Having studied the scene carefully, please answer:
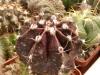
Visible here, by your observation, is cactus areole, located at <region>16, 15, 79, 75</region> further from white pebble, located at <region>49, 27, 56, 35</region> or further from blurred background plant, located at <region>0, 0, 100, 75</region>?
blurred background plant, located at <region>0, 0, 100, 75</region>

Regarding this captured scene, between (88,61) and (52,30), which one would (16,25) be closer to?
(88,61)

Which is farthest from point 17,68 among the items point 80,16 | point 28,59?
point 80,16

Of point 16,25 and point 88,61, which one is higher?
point 16,25

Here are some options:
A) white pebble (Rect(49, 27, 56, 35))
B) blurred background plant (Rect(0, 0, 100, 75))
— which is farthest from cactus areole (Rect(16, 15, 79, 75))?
blurred background plant (Rect(0, 0, 100, 75))

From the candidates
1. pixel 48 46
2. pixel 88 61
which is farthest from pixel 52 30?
pixel 88 61

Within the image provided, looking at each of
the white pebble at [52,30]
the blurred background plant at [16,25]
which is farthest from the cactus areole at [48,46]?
the blurred background plant at [16,25]

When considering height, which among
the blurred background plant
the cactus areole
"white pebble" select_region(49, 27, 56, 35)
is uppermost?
"white pebble" select_region(49, 27, 56, 35)
